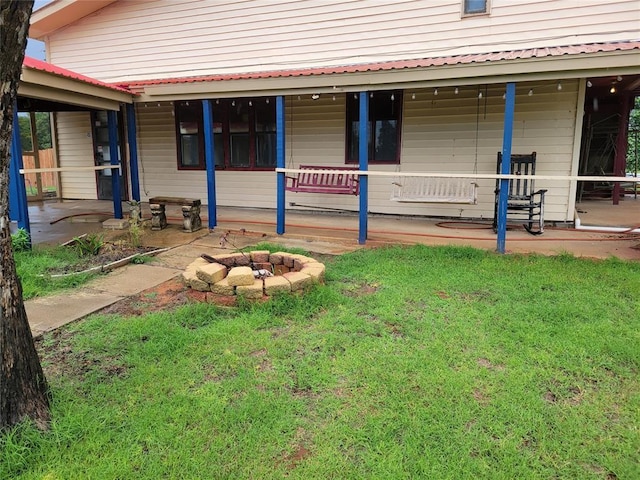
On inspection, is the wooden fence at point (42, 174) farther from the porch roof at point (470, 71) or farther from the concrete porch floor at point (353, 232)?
the porch roof at point (470, 71)

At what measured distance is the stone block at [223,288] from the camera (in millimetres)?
3643

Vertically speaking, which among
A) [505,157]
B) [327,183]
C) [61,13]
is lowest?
[327,183]

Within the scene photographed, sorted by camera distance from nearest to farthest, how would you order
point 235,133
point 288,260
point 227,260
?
point 227,260, point 288,260, point 235,133

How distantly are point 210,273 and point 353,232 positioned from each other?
3.45m

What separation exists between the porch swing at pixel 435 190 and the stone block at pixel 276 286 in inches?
141

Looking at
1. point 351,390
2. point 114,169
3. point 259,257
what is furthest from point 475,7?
point 351,390

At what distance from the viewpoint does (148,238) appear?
256 inches

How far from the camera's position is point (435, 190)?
7305 millimetres

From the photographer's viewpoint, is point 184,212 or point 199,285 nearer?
point 199,285

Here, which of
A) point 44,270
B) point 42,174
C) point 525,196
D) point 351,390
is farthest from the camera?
point 42,174

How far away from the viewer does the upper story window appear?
7027 millimetres

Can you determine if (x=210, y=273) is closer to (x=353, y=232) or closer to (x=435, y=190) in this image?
(x=353, y=232)

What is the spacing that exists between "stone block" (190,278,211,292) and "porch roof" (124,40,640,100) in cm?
348

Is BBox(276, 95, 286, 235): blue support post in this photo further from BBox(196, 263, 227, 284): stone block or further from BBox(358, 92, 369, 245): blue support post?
BBox(196, 263, 227, 284): stone block
